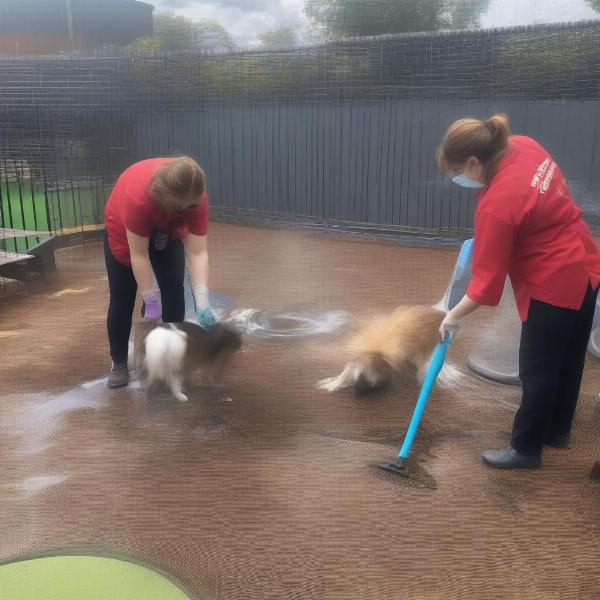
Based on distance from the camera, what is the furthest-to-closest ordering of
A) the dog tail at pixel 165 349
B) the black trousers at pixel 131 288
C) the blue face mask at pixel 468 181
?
the black trousers at pixel 131 288, the dog tail at pixel 165 349, the blue face mask at pixel 468 181

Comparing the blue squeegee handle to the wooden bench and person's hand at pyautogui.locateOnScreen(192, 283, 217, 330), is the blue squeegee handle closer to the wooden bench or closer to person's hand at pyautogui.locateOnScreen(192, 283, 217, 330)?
person's hand at pyautogui.locateOnScreen(192, 283, 217, 330)

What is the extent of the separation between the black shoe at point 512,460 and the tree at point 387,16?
12.9m

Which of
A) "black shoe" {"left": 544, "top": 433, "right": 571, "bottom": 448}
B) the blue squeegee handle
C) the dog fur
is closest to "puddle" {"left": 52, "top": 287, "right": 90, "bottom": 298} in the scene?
the dog fur

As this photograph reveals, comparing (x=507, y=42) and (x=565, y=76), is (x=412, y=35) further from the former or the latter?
(x=565, y=76)

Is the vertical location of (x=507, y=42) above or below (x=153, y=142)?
A: above

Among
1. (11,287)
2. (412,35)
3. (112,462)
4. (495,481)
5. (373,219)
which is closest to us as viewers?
(495,481)

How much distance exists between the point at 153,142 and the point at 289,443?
27.3 ft

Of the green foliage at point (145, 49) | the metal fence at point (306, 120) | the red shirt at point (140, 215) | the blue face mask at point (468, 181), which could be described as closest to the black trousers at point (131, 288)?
the red shirt at point (140, 215)

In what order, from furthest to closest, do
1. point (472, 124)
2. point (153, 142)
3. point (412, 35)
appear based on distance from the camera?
1. point (153, 142)
2. point (412, 35)
3. point (472, 124)

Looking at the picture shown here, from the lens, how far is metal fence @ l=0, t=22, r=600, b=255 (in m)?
8.12

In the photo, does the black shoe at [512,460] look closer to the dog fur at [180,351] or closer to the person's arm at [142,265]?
the dog fur at [180,351]

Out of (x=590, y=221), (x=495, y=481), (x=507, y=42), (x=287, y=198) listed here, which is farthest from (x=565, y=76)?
(x=495, y=481)

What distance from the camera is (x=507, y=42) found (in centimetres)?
823

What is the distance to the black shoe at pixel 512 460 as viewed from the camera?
2957mm
